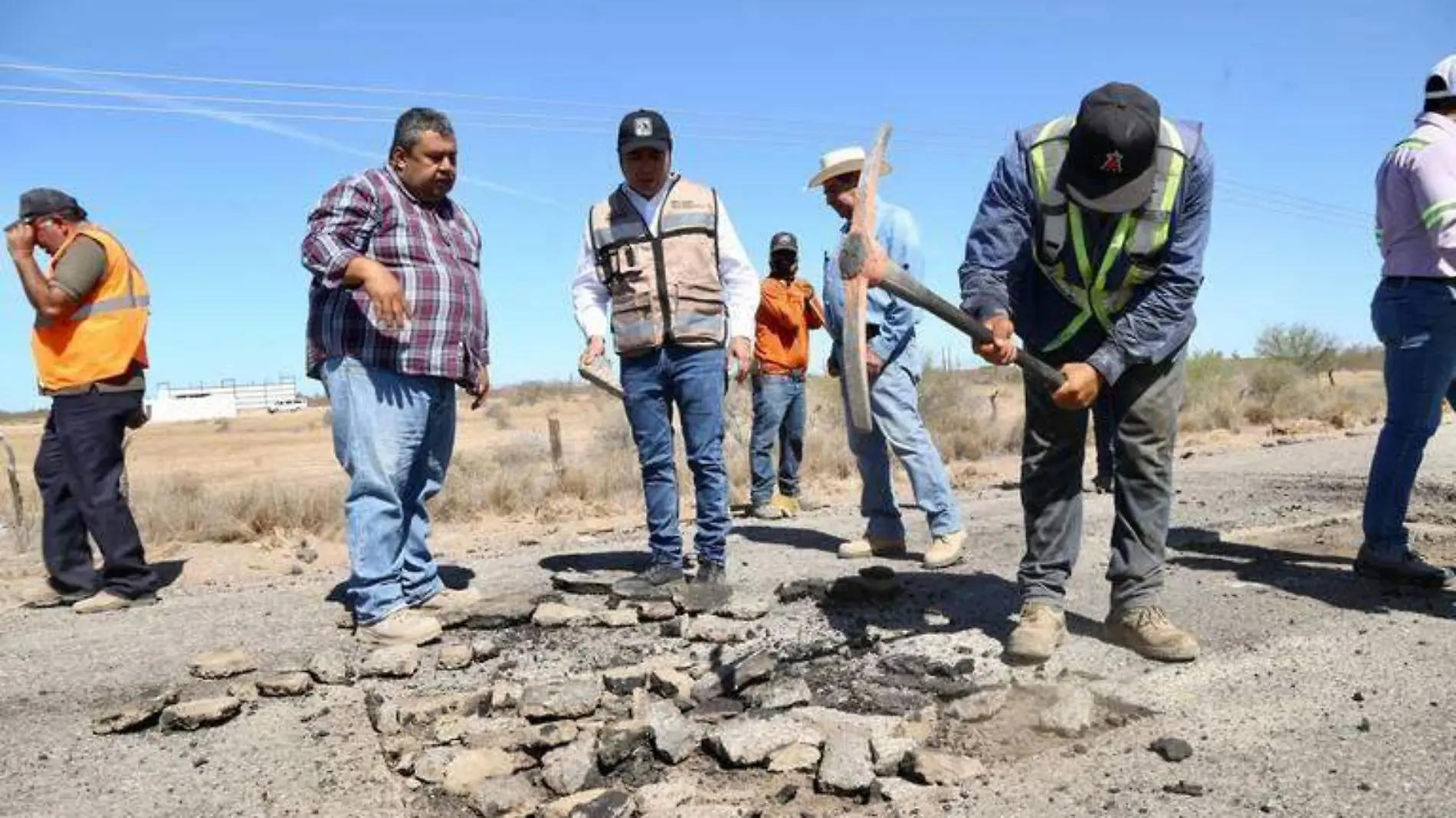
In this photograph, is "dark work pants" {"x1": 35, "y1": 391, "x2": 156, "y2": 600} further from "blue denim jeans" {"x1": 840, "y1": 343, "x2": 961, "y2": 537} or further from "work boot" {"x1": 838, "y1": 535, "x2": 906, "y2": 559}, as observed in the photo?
"blue denim jeans" {"x1": 840, "y1": 343, "x2": 961, "y2": 537}

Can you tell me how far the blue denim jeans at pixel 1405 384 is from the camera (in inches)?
167

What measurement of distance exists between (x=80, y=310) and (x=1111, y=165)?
4.84 m

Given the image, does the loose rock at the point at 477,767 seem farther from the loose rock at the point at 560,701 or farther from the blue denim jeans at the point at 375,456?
the blue denim jeans at the point at 375,456

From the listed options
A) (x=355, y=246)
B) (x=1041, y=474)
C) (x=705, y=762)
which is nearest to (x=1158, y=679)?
(x=1041, y=474)

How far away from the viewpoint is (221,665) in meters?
3.77

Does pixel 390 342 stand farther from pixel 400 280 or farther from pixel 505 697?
pixel 505 697

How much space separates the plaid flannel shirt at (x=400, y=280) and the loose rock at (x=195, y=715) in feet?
4.89

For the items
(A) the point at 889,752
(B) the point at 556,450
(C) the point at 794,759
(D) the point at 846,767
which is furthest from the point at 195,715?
(B) the point at 556,450

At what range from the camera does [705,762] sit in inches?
110

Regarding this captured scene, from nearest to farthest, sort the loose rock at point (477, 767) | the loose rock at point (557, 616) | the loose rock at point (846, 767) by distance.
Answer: the loose rock at point (846, 767) < the loose rock at point (477, 767) < the loose rock at point (557, 616)

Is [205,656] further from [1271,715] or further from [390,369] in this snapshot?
[1271,715]

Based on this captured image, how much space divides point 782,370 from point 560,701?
17.0ft

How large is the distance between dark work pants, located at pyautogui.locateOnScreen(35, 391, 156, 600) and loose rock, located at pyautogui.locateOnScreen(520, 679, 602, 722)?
9.86 feet

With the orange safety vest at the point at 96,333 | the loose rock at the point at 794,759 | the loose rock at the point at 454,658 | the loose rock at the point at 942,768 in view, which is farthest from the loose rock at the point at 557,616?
the orange safety vest at the point at 96,333
